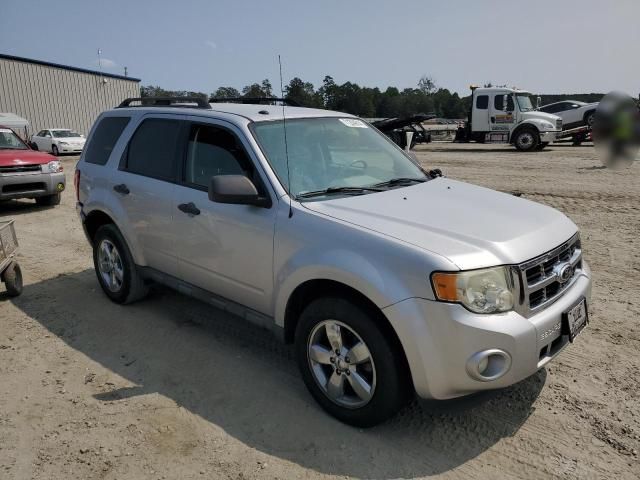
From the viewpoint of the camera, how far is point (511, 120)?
71.0ft

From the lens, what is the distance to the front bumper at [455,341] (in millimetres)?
2639

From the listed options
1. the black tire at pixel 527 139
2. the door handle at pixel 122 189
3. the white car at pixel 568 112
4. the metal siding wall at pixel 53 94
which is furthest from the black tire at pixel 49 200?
the white car at pixel 568 112

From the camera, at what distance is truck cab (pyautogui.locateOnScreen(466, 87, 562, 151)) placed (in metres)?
20.6

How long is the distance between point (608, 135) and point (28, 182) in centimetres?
1096

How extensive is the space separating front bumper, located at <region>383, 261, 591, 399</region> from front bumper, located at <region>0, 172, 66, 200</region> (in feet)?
31.0

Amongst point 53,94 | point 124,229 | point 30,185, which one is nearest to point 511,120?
point 30,185

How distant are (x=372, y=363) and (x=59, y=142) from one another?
2657 centimetres

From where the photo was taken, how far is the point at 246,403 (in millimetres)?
3438

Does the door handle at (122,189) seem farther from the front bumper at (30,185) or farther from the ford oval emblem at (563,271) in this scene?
the front bumper at (30,185)

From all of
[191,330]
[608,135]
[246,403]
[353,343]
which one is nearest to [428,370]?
[353,343]

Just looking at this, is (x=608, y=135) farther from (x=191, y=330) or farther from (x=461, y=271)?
(x=191, y=330)

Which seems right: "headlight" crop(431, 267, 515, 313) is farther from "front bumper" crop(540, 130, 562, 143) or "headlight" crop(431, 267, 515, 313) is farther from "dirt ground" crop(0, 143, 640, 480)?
"front bumper" crop(540, 130, 562, 143)

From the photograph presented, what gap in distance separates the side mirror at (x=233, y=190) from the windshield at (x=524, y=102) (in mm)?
20301

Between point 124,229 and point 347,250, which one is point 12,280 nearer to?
point 124,229
